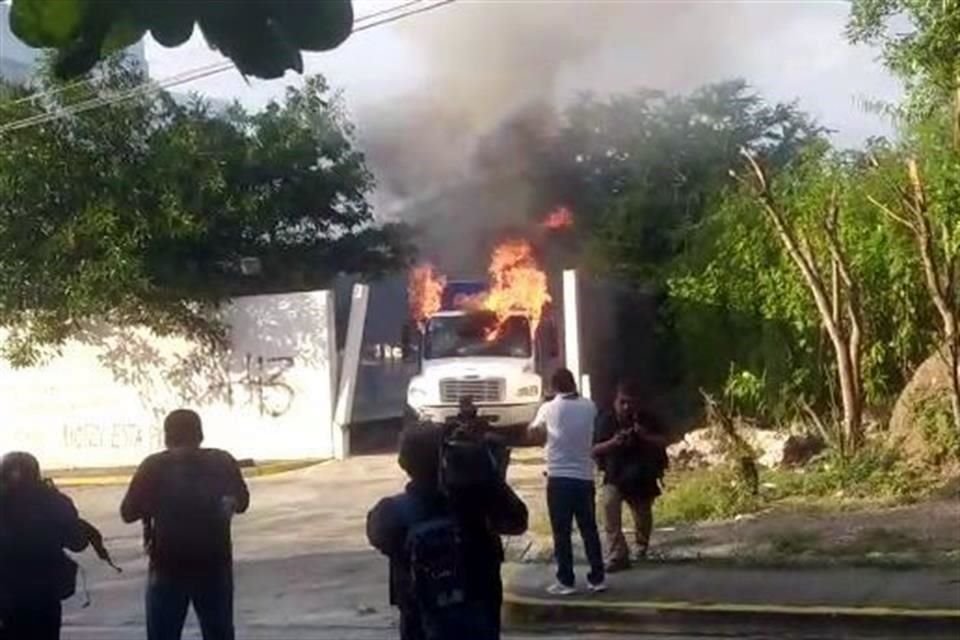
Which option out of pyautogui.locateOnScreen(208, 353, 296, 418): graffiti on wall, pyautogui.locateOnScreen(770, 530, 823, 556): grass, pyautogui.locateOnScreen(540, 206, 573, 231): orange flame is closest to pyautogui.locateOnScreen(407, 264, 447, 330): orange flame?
pyautogui.locateOnScreen(208, 353, 296, 418): graffiti on wall

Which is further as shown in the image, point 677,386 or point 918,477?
point 677,386

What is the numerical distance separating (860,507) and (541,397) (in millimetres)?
10184

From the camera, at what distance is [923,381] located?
60.0 feet

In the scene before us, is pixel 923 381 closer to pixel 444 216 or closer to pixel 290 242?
pixel 290 242

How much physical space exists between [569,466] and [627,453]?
816 millimetres

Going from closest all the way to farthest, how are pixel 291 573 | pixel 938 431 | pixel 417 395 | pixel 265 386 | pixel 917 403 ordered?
pixel 291 573, pixel 938 431, pixel 917 403, pixel 265 386, pixel 417 395

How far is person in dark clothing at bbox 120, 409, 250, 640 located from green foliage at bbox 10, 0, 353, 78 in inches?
217

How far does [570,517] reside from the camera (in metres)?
11.7

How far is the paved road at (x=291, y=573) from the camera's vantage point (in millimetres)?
12133

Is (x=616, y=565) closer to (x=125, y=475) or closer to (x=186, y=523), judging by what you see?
(x=186, y=523)

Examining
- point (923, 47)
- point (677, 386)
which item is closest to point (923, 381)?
point (923, 47)

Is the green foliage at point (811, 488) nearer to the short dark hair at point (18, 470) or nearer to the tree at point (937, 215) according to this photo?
the tree at point (937, 215)

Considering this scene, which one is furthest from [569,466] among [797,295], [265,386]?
[265,386]

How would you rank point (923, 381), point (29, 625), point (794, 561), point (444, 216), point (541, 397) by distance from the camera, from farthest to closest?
point (444, 216), point (541, 397), point (923, 381), point (794, 561), point (29, 625)
